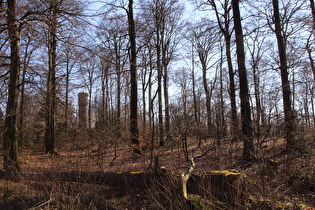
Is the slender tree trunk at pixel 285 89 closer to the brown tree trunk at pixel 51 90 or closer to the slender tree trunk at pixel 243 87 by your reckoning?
the slender tree trunk at pixel 243 87

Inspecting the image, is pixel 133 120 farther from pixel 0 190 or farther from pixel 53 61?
pixel 53 61

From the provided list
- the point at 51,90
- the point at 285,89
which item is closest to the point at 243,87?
the point at 285,89

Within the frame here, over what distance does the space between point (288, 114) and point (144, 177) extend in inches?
208

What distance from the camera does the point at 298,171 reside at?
4.86 metres

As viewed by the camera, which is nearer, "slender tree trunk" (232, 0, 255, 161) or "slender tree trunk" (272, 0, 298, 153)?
"slender tree trunk" (272, 0, 298, 153)

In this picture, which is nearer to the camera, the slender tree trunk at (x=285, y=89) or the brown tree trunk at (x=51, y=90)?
the brown tree trunk at (x=51, y=90)

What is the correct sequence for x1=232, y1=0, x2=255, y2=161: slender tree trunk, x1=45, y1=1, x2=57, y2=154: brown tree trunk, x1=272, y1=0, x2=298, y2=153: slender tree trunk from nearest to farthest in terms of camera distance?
x1=45, y1=1, x2=57, y2=154: brown tree trunk
x1=272, y1=0, x2=298, y2=153: slender tree trunk
x1=232, y1=0, x2=255, y2=161: slender tree trunk

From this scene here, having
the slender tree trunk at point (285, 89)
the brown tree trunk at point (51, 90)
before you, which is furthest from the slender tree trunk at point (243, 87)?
the brown tree trunk at point (51, 90)

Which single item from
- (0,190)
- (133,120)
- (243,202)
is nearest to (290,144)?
(243,202)

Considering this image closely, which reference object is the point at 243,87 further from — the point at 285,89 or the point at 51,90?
the point at 51,90

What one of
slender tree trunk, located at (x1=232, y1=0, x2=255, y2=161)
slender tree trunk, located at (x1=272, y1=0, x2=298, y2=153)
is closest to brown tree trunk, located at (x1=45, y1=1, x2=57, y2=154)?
slender tree trunk, located at (x1=232, y1=0, x2=255, y2=161)

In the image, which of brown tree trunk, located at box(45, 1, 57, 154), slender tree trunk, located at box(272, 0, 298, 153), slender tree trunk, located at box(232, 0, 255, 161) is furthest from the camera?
slender tree trunk, located at box(232, 0, 255, 161)

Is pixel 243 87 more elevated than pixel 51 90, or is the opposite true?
pixel 51 90

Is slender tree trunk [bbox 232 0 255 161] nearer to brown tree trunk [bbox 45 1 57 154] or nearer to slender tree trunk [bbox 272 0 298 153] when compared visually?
slender tree trunk [bbox 272 0 298 153]
